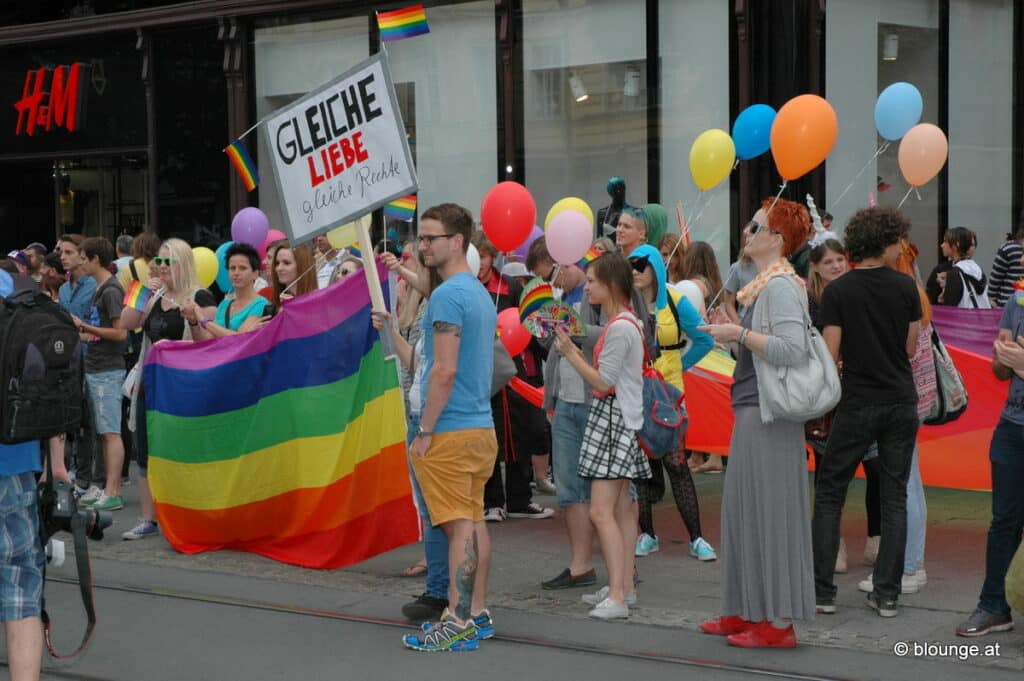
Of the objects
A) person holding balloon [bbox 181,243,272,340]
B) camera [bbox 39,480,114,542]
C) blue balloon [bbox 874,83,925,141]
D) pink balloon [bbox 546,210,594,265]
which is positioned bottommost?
camera [bbox 39,480,114,542]

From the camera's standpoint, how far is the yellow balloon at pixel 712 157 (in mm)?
10406

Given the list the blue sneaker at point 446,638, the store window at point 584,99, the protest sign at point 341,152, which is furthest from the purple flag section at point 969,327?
the store window at point 584,99

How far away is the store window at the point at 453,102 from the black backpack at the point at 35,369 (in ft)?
33.9

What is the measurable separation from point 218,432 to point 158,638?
2.10 metres

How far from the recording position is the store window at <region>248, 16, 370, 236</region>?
16.6 m

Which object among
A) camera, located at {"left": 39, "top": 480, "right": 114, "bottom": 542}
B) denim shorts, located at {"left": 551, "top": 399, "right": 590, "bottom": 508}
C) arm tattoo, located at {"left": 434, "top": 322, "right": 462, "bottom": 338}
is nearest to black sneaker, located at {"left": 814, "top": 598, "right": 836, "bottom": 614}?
denim shorts, located at {"left": 551, "top": 399, "right": 590, "bottom": 508}

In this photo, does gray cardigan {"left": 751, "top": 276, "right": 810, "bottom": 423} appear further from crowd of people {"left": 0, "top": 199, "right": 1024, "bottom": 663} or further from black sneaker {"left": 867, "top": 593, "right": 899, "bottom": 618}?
black sneaker {"left": 867, "top": 593, "right": 899, "bottom": 618}

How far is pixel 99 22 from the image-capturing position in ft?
59.6

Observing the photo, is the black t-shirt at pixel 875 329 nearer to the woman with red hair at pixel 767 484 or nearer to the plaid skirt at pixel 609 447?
the woman with red hair at pixel 767 484

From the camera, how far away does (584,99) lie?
15055 mm

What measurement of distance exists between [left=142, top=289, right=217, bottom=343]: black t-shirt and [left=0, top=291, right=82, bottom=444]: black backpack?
3.71 m

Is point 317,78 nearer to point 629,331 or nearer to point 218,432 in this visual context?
point 218,432

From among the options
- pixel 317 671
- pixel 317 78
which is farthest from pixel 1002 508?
pixel 317 78

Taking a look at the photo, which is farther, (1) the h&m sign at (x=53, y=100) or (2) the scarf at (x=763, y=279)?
(1) the h&m sign at (x=53, y=100)
